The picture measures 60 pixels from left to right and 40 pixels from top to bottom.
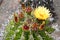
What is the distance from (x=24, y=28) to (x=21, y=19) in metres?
0.18

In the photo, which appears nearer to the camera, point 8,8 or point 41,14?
point 41,14

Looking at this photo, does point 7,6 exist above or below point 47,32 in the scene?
above

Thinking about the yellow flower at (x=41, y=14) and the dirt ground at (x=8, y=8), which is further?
the dirt ground at (x=8, y=8)

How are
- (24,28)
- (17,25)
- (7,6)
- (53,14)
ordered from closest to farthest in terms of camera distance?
(24,28) < (17,25) < (53,14) < (7,6)

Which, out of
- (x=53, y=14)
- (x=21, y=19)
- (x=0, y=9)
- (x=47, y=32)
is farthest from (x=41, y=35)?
(x=0, y=9)

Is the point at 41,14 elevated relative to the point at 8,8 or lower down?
lower down

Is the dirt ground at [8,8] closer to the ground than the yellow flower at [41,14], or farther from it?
farther from it

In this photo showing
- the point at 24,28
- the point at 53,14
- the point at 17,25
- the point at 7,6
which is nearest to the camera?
the point at 24,28

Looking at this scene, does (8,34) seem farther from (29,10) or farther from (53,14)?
(53,14)

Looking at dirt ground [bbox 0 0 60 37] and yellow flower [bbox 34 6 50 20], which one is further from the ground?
dirt ground [bbox 0 0 60 37]

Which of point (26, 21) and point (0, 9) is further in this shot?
point (0, 9)

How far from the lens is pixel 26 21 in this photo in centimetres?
293

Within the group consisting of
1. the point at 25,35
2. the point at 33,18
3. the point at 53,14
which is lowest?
the point at 25,35

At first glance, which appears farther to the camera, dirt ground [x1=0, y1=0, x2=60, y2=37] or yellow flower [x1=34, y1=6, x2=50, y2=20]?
dirt ground [x1=0, y1=0, x2=60, y2=37]
